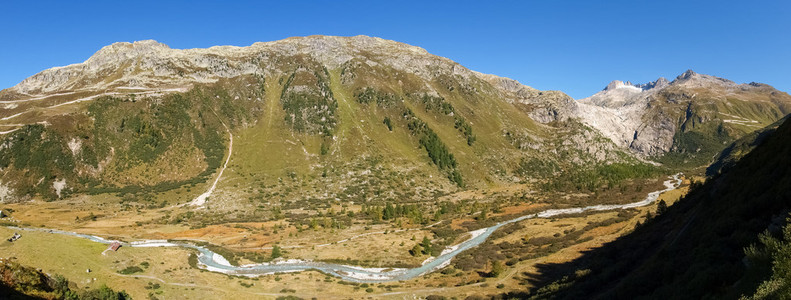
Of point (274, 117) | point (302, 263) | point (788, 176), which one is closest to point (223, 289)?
point (302, 263)

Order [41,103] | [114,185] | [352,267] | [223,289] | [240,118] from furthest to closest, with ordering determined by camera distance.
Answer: [240,118]
[41,103]
[114,185]
[352,267]
[223,289]

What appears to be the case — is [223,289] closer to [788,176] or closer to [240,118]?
[788,176]

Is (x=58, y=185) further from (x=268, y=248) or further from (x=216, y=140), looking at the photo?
(x=268, y=248)

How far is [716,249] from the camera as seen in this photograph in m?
22.1

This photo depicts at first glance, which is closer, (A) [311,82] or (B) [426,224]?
(B) [426,224]

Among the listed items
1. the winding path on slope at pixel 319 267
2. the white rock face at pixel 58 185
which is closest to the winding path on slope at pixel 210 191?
the white rock face at pixel 58 185

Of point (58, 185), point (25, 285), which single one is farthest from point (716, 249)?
point (58, 185)

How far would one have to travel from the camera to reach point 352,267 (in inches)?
2537

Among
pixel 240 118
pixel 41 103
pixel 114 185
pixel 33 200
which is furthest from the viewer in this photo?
pixel 240 118

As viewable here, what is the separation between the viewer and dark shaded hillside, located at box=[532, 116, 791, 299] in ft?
61.9

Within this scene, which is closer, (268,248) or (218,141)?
(268,248)

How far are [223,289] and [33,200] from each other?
100313mm

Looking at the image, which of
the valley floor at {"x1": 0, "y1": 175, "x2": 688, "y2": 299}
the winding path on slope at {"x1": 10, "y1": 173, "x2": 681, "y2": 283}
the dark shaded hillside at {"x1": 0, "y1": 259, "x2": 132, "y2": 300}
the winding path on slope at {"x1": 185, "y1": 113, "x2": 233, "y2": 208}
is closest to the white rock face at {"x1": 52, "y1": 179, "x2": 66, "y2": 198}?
the valley floor at {"x1": 0, "y1": 175, "x2": 688, "y2": 299}

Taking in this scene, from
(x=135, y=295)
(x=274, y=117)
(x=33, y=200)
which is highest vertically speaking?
(x=274, y=117)
